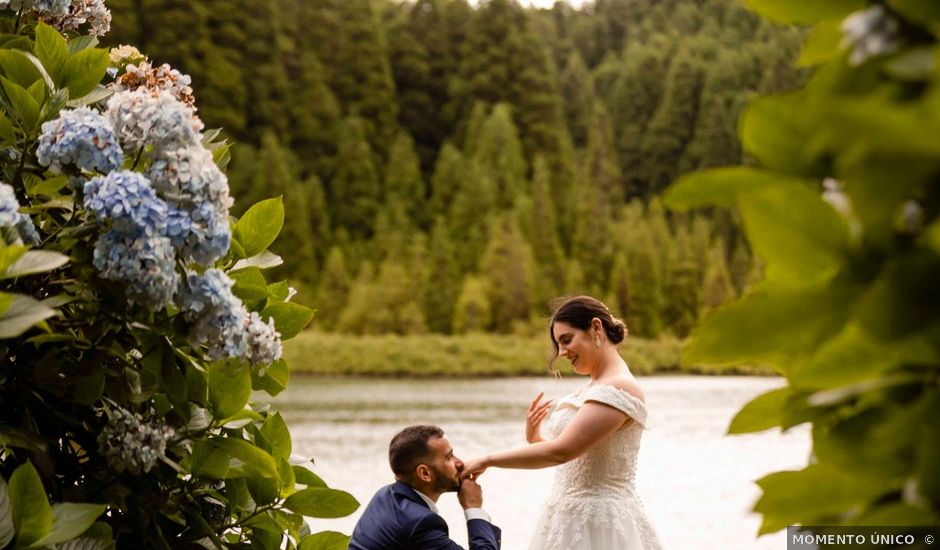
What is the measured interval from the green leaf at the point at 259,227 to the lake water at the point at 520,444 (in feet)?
19.3

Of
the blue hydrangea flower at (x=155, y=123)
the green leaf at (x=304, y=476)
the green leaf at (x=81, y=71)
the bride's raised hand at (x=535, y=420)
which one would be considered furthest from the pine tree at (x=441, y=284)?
the blue hydrangea flower at (x=155, y=123)

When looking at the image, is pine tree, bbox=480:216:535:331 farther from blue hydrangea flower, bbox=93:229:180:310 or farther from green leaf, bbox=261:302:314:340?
blue hydrangea flower, bbox=93:229:180:310

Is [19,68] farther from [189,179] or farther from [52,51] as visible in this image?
[189,179]

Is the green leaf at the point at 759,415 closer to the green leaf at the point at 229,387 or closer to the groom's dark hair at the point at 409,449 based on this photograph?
the green leaf at the point at 229,387

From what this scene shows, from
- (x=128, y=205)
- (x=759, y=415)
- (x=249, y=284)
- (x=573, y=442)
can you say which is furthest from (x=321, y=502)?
(x=573, y=442)

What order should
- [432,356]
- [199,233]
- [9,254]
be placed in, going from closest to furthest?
[9,254]
[199,233]
[432,356]

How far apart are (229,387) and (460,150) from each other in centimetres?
5041

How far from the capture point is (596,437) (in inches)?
119

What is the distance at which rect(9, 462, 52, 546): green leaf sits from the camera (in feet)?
3.39

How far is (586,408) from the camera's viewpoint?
3.04 metres

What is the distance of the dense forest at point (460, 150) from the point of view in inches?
1566

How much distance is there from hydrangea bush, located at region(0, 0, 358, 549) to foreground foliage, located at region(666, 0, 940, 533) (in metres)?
0.75

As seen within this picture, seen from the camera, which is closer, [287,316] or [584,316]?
[287,316]

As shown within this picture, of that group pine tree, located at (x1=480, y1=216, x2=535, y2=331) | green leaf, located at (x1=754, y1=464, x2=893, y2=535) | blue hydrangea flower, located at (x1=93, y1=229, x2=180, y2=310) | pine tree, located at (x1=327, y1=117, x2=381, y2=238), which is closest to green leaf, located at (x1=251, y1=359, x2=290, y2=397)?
blue hydrangea flower, located at (x1=93, y1=229, x2=180, y2=310)
